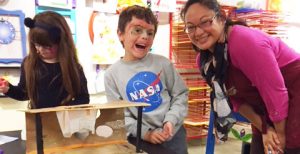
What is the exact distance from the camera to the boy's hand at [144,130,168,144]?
1.05 meters

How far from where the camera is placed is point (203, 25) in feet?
3.06

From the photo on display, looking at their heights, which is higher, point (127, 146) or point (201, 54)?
point (201, 54)

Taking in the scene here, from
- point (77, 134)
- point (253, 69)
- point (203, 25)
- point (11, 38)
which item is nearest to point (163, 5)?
point (11, 38)

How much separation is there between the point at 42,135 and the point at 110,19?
168 cm

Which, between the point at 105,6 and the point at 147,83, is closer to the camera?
the point at 147,83

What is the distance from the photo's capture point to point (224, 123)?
115cm

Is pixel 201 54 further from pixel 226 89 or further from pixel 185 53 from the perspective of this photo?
pixel 185 53

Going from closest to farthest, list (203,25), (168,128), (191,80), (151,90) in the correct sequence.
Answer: (203,25)
(168,128)
(151,90)
(191,80)

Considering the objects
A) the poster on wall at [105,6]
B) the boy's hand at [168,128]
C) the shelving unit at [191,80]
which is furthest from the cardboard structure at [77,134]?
the shelving unit at [191,80]

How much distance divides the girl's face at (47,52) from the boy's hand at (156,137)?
530 millimetres

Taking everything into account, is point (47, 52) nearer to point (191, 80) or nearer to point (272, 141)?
point (272, 141)

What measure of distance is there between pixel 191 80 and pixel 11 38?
1.69 metres

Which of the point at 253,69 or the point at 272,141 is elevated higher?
the point at 253,69

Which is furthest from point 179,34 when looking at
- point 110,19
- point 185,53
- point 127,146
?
point 127,146
